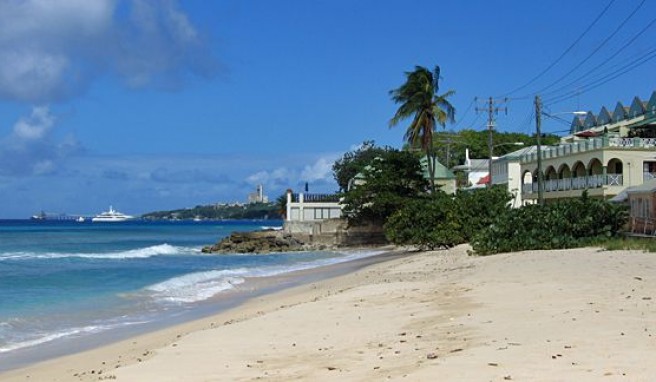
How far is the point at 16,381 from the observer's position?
10.6 meters

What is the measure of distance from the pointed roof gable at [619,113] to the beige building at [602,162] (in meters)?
0.46

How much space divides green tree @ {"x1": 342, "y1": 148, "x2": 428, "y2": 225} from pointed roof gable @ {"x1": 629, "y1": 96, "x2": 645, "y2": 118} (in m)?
19.3

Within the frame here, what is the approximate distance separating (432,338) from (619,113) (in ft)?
195

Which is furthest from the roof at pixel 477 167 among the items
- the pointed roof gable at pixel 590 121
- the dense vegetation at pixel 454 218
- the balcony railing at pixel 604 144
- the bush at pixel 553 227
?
the bush at pixel 553 227

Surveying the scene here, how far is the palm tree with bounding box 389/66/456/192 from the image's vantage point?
49.2 m

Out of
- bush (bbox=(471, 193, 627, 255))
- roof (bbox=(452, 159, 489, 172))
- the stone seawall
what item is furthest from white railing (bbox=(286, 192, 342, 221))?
bush (bbox=(471, 193, 627, 255))

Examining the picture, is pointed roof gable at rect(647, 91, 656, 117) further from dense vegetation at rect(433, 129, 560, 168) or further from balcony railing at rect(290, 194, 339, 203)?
dense vegetation at rect(433, 129, 560, 168)

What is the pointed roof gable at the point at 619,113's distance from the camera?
205ft

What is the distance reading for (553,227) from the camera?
25953 millimetres

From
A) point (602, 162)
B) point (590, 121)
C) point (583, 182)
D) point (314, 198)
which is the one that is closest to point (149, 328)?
point (602, 162)

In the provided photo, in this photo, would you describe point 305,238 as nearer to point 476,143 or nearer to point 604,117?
point 604,117

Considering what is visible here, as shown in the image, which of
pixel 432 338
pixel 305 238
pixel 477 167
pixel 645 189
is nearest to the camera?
pixel 432 338

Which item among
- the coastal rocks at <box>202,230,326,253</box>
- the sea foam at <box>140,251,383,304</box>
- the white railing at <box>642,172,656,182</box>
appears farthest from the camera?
the coastal rocks at <box>202,230,326,253</box>

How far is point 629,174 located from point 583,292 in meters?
33.0
